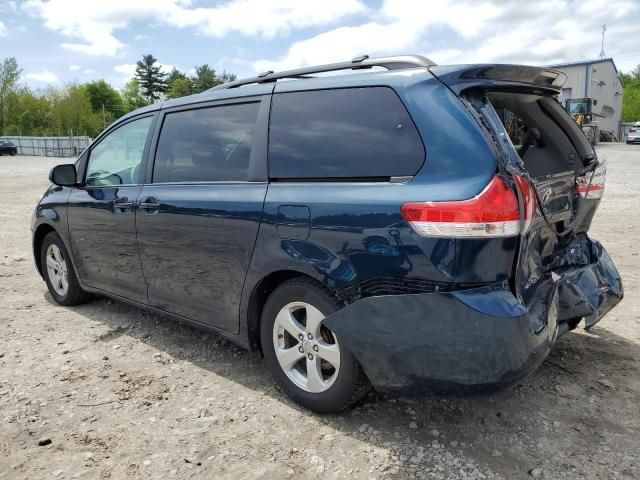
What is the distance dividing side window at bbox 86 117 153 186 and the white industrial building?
124ft

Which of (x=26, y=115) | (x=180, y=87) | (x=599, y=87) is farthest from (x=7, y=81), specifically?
(x=599, y=87)

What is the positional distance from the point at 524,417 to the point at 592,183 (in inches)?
58.4

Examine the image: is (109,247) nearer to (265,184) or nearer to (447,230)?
(265,184)

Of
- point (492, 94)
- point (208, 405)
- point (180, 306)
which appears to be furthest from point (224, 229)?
point (492, 94)

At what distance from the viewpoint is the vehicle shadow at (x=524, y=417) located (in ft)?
8.41

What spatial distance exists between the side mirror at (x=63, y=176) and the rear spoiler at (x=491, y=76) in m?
3.20

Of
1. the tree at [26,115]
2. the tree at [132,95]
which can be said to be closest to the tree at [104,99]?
the tree at [132,95]

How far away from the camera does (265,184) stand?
304 cm

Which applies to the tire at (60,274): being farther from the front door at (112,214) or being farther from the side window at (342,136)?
the side window at (342,136)

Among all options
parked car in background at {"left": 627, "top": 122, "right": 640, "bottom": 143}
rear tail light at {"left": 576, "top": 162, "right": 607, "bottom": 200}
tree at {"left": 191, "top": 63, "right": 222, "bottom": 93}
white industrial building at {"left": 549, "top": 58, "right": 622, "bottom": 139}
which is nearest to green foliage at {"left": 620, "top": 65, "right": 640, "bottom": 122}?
white industrial building at {"left": 549, "top": 58, "right": 622, "bottom": 139}

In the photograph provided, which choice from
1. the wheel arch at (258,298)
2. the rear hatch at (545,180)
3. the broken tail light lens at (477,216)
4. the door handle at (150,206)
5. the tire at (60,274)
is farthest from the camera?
the tire at (60,274)

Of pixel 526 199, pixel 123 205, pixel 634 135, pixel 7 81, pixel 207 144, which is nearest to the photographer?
pixel 526 199

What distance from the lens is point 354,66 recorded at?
2986 millimetres

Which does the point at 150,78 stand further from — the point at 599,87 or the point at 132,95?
the point at 599,87
